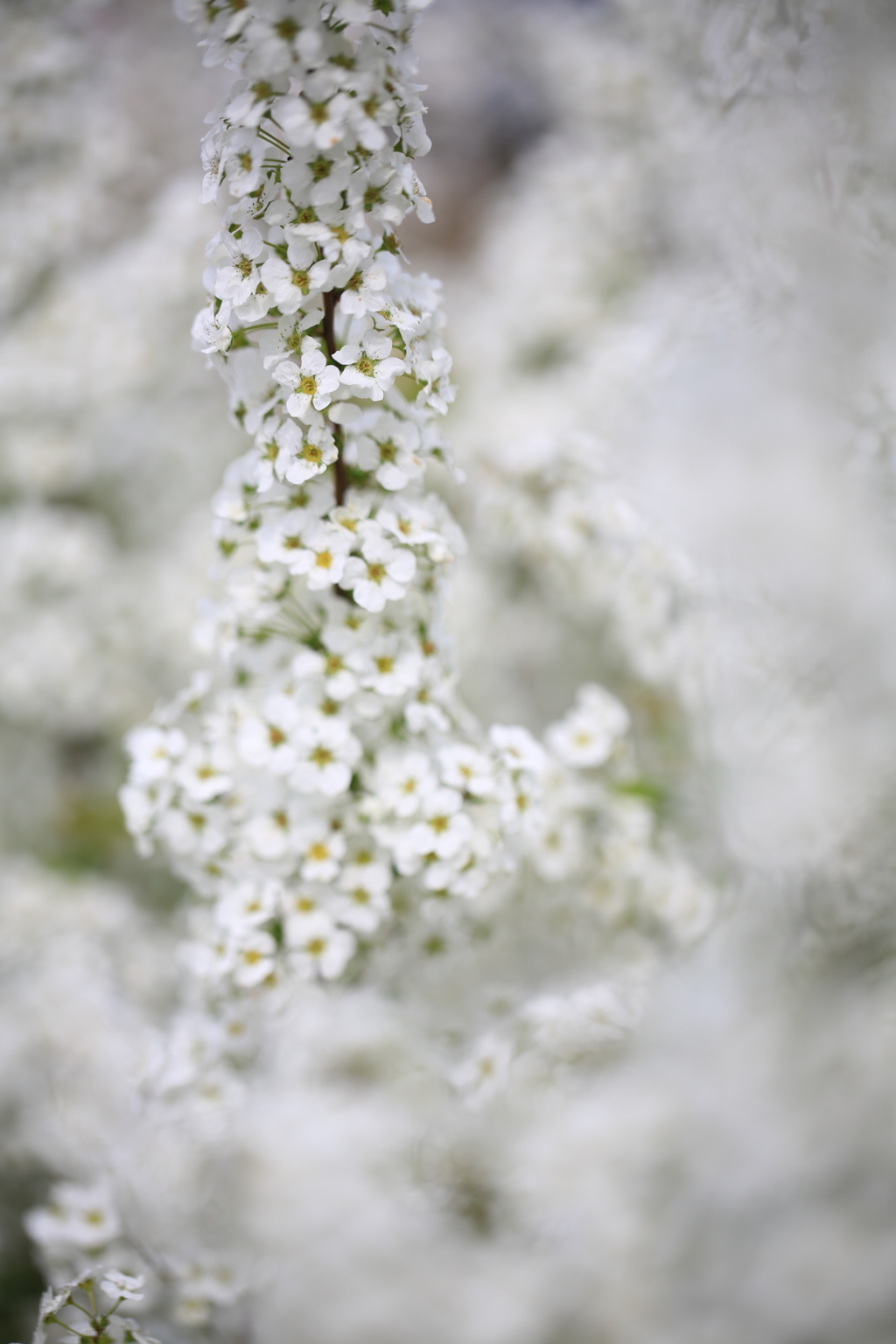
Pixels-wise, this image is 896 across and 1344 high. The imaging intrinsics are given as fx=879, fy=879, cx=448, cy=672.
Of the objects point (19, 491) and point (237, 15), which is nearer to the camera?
point (237, 15)

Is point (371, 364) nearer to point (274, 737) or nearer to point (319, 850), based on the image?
point (274, 737)

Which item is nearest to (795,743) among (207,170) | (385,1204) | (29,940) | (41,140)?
(385,1204)

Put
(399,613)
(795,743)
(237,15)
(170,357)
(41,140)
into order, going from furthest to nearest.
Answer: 1. (170,357)
2. (41,140)
3. (795,743)
4. (399,613)
5. (237,15)

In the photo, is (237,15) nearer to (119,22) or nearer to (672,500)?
(672,500)

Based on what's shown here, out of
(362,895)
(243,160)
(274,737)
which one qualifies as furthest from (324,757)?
(243,160)

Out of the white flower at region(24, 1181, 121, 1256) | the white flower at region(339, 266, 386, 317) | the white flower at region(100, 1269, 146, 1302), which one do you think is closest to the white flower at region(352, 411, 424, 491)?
the white flower at region(339, 266, 386, 317)

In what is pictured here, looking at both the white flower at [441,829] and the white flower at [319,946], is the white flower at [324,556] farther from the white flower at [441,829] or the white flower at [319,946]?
the white flower at [319,946]
